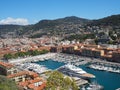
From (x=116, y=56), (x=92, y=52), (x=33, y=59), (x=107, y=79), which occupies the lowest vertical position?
(x=107, y=79)

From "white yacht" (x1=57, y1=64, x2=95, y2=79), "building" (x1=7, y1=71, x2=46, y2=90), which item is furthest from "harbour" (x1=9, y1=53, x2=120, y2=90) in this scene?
"building" (x1=7, y1=71, x2=46, y2=90)

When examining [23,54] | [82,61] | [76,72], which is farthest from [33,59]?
[76,72]

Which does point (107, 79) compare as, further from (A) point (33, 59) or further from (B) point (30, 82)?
(A) point (33, 59)

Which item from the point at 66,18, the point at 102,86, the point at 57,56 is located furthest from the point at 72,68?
the point at 66,18

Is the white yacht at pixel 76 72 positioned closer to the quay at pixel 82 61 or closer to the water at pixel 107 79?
the water at pixel 107 79

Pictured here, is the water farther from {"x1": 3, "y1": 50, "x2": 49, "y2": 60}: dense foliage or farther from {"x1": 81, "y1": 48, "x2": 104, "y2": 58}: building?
{"x1": 3, "y1": 50, "x2": 49, "y2": 60}: dense foliage

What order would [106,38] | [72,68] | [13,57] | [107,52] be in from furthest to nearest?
[106,38]
[13,57]
[107,52]
[72,68]

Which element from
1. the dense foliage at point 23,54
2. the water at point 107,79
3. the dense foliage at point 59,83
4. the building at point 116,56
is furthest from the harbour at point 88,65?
the dense foliage at point 59,83

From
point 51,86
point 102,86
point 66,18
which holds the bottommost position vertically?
point 102,86

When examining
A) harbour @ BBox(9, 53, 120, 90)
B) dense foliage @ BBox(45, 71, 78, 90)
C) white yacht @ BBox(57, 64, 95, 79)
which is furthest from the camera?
white yacht @ BBox(57, 64, 95, 79)

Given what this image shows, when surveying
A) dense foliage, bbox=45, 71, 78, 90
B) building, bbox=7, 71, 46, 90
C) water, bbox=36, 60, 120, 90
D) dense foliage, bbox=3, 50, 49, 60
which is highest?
dense foliage, bbox=45, 71, 78, 90

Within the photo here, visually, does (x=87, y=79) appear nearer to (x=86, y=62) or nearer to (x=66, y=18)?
(x=86, y=62)
